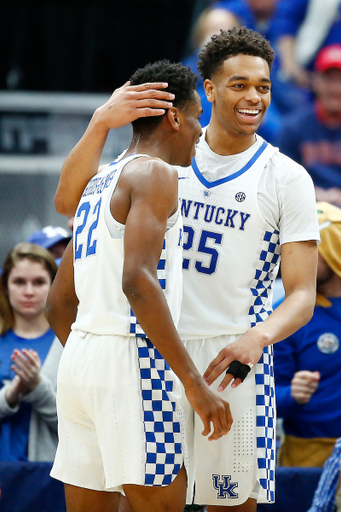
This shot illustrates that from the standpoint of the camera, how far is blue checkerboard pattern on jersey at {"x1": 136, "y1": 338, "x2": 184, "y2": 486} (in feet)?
7.29

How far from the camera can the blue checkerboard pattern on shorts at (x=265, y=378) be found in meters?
2.68

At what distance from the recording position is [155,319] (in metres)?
2.15

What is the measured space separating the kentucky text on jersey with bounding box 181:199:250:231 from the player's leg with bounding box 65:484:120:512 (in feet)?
3.45

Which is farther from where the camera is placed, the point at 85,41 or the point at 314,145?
the point at 85,41

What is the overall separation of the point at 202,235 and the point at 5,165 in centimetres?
515

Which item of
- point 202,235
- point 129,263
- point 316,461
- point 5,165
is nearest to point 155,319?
point 129,263

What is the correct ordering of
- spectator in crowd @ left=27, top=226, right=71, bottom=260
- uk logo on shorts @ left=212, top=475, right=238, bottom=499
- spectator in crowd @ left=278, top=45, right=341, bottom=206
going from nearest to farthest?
uk logo on shorts @ left=212, top=475, right=238, bottom=499
spectator in crowd @ left=27, top=226, right=71, bottom=260
spectator in crowd @ left=278, top=45, right=341, bottom=206

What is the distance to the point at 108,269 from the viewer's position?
230 cm

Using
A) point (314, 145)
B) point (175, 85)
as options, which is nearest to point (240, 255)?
point (175, 85)

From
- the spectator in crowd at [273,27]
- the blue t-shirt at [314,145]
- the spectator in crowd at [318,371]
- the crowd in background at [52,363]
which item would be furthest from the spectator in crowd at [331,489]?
the spectator in crowd at [273,27]

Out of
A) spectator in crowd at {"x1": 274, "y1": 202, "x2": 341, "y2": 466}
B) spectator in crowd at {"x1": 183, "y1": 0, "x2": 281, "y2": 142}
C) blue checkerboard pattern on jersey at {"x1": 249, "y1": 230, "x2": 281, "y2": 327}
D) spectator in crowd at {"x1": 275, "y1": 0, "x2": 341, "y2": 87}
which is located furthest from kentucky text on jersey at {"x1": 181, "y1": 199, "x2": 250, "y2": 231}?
spectator in crowd at {"x1": 275, "y1": 0, "x2": 341, "y2": 87}

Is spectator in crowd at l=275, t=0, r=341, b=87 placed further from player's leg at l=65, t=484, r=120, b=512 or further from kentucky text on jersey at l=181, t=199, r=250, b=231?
player's leg at l=65, t=484, r=120, b=512

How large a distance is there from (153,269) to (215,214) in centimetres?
67

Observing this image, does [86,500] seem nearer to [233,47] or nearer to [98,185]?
[98,185]
